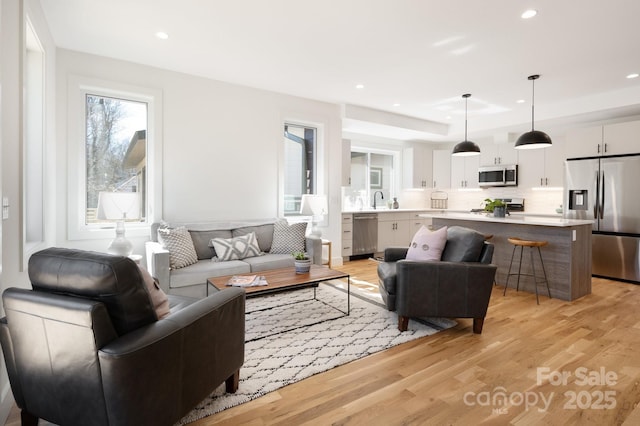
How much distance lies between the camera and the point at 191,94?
173 inches

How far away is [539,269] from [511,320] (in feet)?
4.20

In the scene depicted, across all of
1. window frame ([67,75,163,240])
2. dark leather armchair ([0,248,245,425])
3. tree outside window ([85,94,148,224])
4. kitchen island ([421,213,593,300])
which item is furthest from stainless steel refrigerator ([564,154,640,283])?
tree outside window ([85,94,148,224])

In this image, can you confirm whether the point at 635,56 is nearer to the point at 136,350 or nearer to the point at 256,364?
the point at 256,364

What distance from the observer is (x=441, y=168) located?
7820mm

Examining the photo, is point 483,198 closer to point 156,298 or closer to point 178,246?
point 178,246

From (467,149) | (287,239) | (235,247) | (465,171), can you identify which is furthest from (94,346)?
(465,171)

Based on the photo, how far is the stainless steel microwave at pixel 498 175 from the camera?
21.6 ft

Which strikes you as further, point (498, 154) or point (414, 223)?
point (414, 223)

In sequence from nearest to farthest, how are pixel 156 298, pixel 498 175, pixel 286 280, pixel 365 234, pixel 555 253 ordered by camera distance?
1. pixel 156 298
2. pixel 286 280
3. pixel 555 253
4. pixel 365 234
5. pixel 498 175

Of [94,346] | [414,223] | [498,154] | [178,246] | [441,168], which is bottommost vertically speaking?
[94,346]

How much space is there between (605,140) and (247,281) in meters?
5.52

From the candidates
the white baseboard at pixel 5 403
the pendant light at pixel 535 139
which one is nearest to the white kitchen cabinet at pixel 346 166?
the pendant light at pixel 535 139

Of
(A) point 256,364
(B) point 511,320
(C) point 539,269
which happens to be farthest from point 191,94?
(C) point 539,269

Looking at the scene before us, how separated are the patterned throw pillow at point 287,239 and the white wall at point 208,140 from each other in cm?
62
